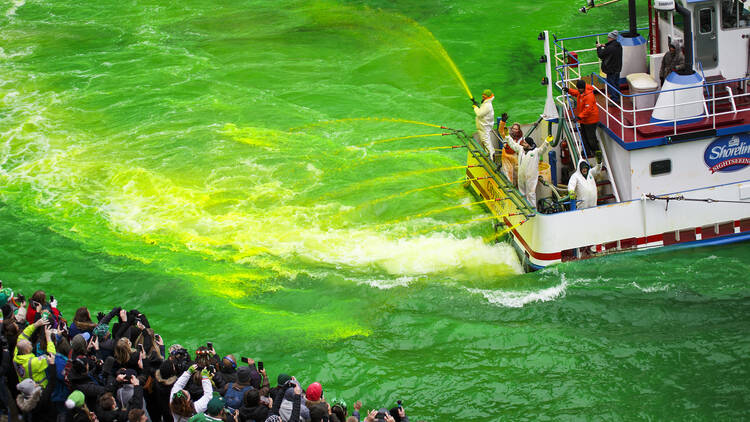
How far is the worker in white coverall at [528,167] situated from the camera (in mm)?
14438

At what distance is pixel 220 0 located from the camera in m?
35.3

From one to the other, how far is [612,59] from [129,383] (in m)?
9.86

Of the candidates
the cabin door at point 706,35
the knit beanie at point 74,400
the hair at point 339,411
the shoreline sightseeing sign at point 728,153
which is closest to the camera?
the knit beanie at point 74,400

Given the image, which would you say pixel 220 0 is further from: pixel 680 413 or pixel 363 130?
pixel 680 413

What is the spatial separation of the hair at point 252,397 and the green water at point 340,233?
3.12 metres

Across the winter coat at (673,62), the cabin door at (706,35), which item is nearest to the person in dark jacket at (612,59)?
the winter coat at (673,62)

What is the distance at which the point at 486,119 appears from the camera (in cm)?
1602

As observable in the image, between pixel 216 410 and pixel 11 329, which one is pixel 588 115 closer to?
pixel 216 410

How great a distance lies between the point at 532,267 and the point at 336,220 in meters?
4.69

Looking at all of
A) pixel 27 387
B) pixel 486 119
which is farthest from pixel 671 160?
pixel 27 387

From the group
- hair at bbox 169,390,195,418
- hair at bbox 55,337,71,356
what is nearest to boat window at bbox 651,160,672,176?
hair at bbox 169,390,195,418

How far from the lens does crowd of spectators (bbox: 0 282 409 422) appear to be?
30.2 ft

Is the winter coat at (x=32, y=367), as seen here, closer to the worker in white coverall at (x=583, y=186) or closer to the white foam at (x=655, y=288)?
the worker in white coverall at (x=583, y=186)

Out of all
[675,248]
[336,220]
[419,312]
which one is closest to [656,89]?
[675,248]
